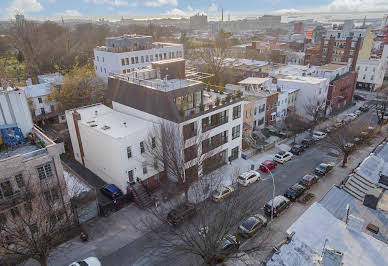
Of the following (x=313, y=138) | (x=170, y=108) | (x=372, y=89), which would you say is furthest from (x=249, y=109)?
(x=372, y=89)

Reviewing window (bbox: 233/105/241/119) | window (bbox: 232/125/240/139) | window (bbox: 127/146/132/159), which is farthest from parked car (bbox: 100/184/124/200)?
window (bbox: 233/105/241/119)

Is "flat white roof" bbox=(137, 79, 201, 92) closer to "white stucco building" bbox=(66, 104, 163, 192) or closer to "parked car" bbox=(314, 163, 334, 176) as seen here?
"white stucco building" bbox=(66, 104, 163, 192)

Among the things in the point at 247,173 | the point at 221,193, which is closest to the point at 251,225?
the point at 221,193

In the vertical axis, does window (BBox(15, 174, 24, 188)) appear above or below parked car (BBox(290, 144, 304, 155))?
above

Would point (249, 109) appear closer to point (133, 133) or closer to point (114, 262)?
point (133, 133)

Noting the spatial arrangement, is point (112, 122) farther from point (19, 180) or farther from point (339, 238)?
point (339, 238)

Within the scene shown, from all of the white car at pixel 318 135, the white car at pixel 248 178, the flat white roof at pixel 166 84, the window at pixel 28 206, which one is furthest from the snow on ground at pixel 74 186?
the white car at pixel 318 135
